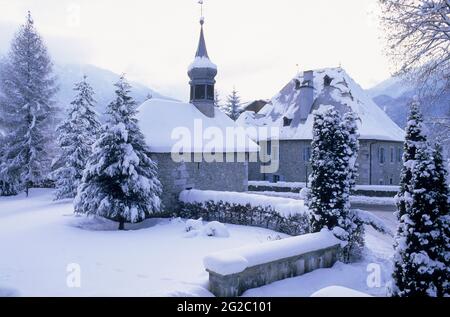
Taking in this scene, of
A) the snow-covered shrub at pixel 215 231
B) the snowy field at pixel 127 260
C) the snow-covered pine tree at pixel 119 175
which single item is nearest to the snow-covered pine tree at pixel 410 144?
the snowy field at pixel 127 260

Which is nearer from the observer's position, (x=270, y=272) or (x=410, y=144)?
(x=410, y=144)

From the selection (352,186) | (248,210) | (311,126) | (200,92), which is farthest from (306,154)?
(352,186)

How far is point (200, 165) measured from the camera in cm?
1802

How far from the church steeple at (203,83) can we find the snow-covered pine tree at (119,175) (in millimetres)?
6640

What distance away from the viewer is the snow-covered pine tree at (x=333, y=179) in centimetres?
1042

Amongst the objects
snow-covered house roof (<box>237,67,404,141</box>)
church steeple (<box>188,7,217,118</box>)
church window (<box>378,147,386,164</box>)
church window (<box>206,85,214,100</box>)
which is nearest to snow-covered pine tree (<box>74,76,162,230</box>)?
church steeple (<box>188,7,217,118</box>)

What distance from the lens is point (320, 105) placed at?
102 feet

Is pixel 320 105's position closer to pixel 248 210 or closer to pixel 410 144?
pixel 248 210

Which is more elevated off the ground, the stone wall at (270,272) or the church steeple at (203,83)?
the church steeple at (203,83)

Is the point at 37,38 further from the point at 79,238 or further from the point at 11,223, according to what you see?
the point at 79,238

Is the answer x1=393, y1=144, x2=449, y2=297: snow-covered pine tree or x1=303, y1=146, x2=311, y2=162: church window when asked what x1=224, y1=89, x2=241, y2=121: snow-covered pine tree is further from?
x1=393, y1=144, x2=449, y2=297: snow-covered pine tree

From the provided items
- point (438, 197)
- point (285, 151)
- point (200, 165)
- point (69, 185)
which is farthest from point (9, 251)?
point (285, 151)

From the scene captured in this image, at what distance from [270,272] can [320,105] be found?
2523 centimetres

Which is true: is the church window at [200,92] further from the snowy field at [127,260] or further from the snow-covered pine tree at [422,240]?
the snow-covered pine tree at [422,240]
